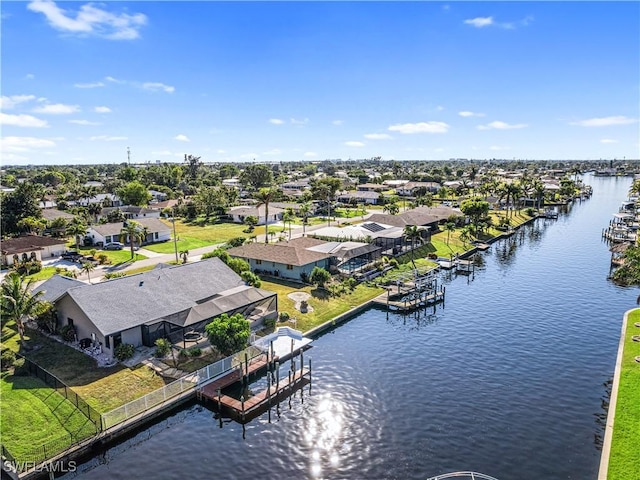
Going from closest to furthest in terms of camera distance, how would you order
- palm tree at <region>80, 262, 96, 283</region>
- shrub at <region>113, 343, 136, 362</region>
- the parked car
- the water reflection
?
the water reflection
shrub at <region>113, 343, 136, 362</region>
palm tree at <region>80, 262, 96, 283</region>
the parked car

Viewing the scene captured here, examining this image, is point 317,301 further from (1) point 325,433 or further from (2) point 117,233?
(2) point 117,233

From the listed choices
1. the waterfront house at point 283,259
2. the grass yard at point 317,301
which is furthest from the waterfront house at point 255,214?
the grass yard at point 317,301

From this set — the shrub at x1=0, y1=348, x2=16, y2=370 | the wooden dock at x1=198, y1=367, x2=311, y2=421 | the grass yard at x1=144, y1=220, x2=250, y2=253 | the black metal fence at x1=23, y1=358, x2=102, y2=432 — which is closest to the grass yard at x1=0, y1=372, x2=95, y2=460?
the black metal fence at x1=23, y1=358, x2=102, y2=432

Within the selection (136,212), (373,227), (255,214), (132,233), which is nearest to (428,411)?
(373,227)

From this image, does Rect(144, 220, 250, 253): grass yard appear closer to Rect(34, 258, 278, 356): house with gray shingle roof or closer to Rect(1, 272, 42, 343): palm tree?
Rect(34, 258, 278, 356): house with gray shingle roof

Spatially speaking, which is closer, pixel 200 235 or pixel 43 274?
pixel 43 274

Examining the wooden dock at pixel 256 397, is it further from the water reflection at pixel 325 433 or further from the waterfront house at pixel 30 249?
the waterfront house at pixel 30 249
